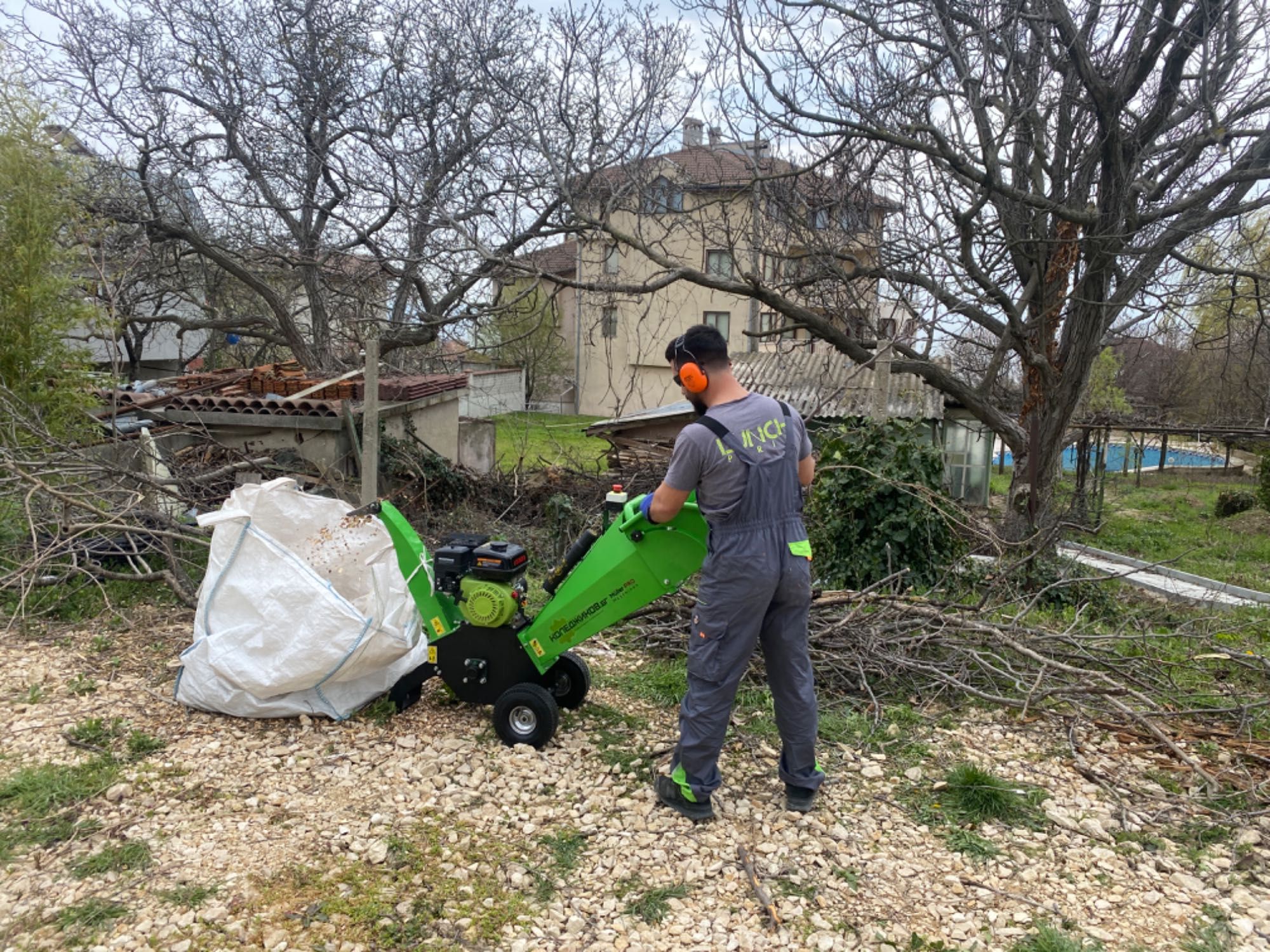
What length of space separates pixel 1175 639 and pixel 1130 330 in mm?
6106

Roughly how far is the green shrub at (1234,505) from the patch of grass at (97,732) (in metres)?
18.1

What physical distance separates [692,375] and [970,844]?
2.12 metres

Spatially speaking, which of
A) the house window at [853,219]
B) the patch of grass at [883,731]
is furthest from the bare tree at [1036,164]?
the patch of grass at [883,731]

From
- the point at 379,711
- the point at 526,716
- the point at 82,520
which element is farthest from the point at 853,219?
the point at 82,520

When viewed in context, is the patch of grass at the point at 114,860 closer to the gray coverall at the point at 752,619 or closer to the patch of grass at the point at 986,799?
the gray coverall at the point at 752,619

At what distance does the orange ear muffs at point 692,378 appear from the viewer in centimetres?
325

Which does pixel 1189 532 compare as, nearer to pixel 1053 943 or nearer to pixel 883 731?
pixel 883 731

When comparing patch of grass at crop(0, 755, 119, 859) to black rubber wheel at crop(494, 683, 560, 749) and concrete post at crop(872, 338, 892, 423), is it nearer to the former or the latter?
black rubber wheel at crop(494, 683, 560, 749)

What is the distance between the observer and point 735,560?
317 centimetres

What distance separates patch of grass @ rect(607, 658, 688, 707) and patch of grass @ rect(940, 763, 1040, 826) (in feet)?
4.55

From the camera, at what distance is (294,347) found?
14719 millimetres

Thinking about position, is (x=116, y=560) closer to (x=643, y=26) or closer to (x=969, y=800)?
(x=969, y=800)

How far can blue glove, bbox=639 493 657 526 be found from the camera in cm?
334

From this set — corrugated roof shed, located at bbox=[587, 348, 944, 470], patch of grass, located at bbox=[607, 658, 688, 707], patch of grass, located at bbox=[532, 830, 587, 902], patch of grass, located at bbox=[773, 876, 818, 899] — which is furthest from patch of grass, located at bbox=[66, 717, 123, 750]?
corrugated roof shed, located at bbox=[587, 348, 944, 470]
